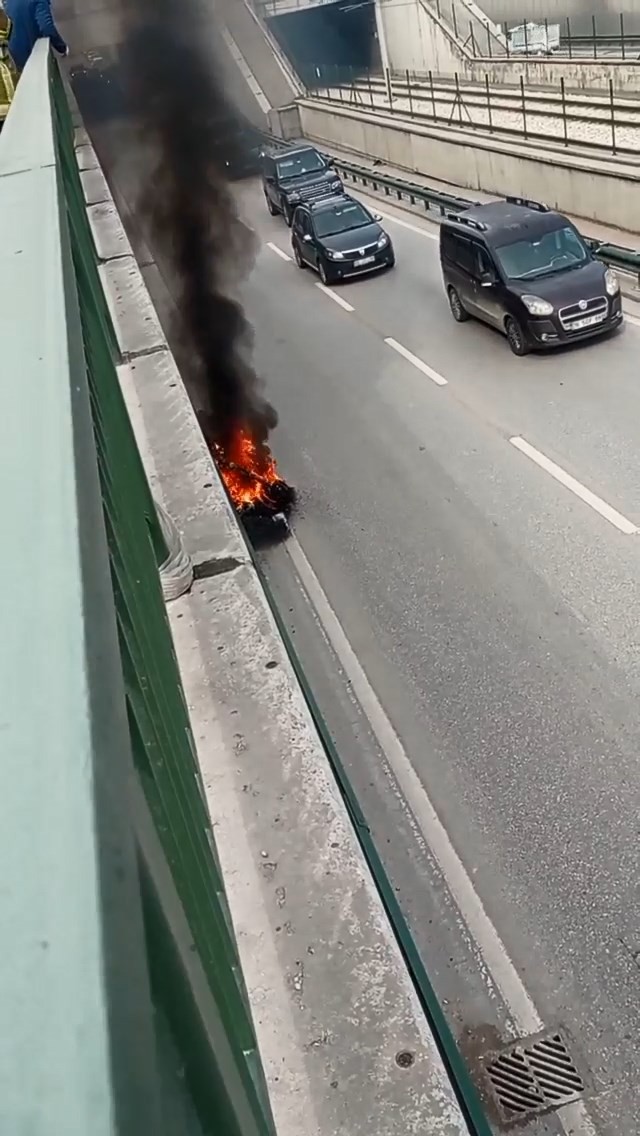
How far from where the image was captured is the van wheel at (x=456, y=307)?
16891mm

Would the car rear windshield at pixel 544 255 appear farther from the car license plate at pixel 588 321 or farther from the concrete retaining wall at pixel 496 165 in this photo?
the concrete retaining wall at pixel 496 165

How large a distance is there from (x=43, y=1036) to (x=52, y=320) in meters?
1.65

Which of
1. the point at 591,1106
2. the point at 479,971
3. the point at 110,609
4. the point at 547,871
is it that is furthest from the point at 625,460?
the point at 110,609

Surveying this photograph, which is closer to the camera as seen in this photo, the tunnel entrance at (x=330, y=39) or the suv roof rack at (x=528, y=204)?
the suv roof rack at (x=528, y=204)

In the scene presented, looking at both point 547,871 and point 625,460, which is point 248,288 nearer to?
point 625,460

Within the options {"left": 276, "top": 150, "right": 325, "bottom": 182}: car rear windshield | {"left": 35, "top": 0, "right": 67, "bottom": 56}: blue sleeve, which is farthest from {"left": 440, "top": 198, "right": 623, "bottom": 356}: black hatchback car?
{"left": 276, "top": 150, "right": 325, "bottom": 182}: car rear windshield

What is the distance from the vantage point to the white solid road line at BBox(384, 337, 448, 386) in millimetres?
15128

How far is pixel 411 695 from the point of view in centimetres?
864

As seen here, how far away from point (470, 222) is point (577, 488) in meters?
6.72

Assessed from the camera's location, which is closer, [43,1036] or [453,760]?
[43,1036]

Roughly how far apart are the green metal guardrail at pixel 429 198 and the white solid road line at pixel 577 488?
5.82 metres

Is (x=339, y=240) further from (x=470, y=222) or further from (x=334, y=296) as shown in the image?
(x=470, y=222)

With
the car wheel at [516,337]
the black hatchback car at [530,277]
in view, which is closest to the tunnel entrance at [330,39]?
the black hatchback car at [530,277]

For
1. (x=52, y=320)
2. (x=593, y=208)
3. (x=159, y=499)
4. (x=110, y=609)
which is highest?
(x=52, y=320)
